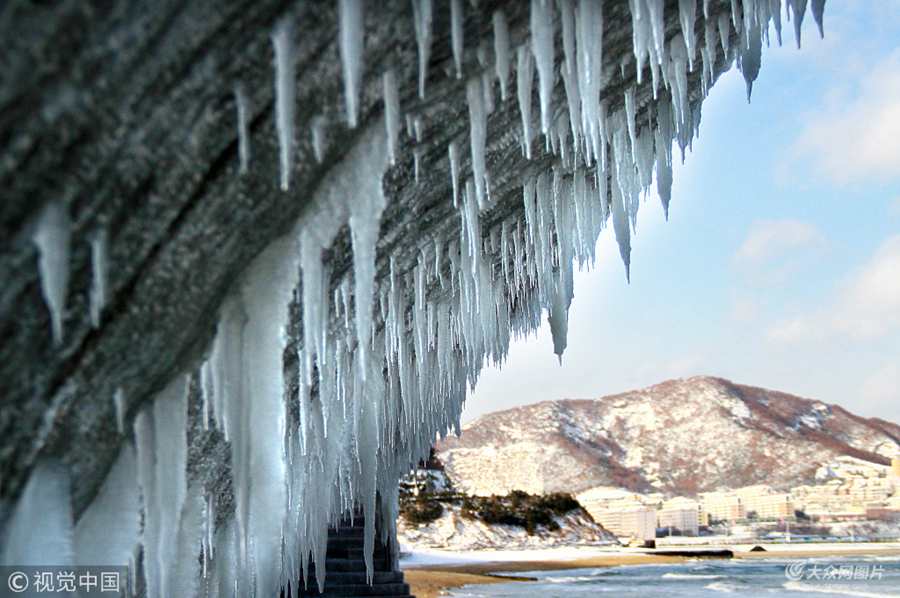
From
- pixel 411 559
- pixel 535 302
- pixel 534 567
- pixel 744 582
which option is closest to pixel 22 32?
pixel 535 302

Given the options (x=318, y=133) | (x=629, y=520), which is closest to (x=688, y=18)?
(x=318, y=133)

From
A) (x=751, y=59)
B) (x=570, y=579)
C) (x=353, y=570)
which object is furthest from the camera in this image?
(x=570, y=579)

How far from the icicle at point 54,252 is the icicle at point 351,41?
0.87 meters

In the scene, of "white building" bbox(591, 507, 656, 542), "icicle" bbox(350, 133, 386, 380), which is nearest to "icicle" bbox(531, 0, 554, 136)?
"icicle" bbox(350, 133, 386, 380)

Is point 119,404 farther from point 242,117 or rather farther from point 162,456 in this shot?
point 242,117

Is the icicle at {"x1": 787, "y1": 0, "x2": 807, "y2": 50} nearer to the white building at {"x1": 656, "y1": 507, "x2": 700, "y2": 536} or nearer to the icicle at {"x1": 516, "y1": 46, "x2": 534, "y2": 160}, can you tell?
the icicle at {"x1": 516, "y1": 46, "x2": 534, "y2": 160}

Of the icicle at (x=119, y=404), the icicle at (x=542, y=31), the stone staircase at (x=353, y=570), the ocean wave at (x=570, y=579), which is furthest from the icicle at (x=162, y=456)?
the ocean wave at (x=570, y=579)

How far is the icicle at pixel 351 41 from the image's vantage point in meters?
2.37

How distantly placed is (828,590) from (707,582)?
4364 millimetres

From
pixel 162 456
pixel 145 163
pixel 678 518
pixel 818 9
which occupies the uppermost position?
pixel 818 9

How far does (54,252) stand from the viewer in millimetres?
2158

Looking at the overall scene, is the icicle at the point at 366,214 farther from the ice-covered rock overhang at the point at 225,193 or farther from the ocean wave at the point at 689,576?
the ocean wave at the point at 689,576

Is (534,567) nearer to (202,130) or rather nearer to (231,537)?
(231,537)

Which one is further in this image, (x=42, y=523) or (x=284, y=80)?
(x=42, y=523)
